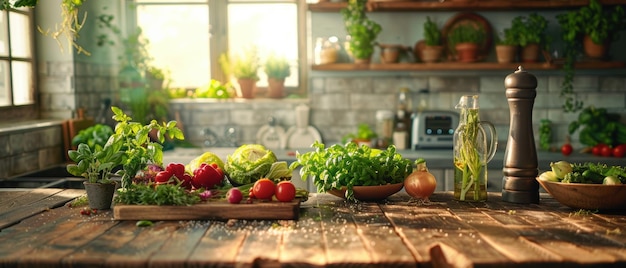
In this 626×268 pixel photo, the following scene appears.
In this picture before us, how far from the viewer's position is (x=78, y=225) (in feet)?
7.97

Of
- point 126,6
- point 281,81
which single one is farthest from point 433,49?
point 126,6

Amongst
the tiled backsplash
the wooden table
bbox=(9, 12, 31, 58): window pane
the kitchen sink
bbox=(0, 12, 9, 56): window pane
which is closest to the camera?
the wooden table

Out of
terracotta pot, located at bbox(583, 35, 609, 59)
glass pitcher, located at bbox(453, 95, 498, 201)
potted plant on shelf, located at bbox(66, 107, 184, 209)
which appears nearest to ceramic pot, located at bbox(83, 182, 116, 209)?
potted plant on shelf, located at bbox(66, 107, 184, 209)

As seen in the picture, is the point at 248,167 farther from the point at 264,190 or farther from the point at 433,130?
the point at 433,130

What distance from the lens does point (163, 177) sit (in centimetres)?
276

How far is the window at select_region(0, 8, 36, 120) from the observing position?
4648 mm

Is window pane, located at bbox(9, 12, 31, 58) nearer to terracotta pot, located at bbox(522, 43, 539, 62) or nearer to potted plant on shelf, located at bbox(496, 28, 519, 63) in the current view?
potted plant on shelf, located at bbox(496, 28, 519, 63)

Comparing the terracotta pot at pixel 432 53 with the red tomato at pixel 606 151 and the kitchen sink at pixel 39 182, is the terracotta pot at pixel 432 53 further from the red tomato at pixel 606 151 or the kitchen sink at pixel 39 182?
the kitchen sink at pixel 39 182

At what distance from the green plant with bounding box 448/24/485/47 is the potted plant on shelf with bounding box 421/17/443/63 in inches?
5.5

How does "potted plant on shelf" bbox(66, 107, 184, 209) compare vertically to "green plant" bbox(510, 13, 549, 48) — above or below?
below

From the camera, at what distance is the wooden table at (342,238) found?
1.95 m

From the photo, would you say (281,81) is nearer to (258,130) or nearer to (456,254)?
(258,130)

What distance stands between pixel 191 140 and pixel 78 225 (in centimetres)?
349

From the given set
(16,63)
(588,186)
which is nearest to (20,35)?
(16,63)
